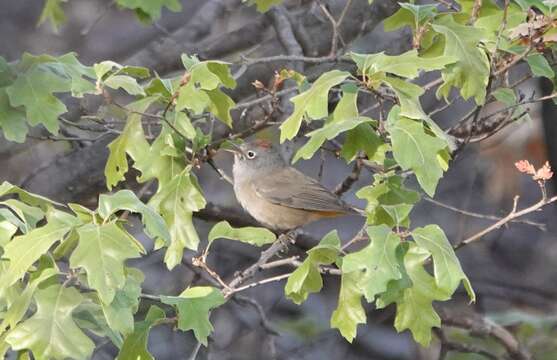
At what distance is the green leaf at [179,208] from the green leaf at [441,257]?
943 millimetres

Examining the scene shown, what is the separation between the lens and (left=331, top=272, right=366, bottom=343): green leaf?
3.63 metres

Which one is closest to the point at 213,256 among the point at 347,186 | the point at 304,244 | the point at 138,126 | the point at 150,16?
the point at 304,244

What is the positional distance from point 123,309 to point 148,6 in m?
2.56

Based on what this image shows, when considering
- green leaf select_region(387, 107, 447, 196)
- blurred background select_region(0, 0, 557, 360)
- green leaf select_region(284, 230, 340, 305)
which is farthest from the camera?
blurred background select_region(0, 0, 557, 360)

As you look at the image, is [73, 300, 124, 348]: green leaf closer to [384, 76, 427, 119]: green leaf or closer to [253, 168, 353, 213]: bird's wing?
[384, 76, 427, 119]: green leaf

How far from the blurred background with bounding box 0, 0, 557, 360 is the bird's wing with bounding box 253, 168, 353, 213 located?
6.4 inches

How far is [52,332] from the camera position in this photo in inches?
129

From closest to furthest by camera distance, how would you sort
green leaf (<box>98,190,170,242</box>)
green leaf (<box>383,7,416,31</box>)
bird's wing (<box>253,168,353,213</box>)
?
green leaf (<box>98,190,170,242</box>), green leaf (<box>383,7,416,31</box>), bird's wing (<box>253,168,353,213</box>)

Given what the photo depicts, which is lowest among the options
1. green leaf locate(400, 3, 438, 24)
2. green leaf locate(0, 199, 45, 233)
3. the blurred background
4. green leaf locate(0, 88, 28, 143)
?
the blurred background

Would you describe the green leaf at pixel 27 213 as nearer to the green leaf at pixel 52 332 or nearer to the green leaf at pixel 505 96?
the green leaf at pixel 52 332

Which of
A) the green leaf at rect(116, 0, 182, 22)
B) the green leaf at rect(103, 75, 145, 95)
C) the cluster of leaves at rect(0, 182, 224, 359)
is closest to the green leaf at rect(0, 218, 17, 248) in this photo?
the cluster of leaves at rect(0, 182, 224, 359)

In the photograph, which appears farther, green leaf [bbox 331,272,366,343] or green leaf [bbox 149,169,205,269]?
green leaf [bbox 149,169,205,269]

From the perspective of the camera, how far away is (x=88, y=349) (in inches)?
129

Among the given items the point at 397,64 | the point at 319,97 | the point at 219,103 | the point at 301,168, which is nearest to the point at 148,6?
the point at 219,103
